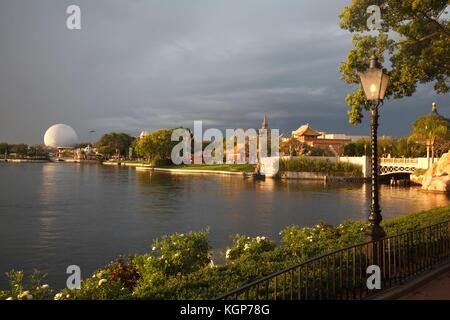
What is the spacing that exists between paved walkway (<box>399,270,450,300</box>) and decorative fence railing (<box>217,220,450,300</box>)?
35 centimetres

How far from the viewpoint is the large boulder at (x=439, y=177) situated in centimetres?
5453

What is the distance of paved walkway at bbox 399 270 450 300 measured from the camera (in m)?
7.83

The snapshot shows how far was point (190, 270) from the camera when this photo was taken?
11.2 m

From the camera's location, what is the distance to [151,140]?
400ft

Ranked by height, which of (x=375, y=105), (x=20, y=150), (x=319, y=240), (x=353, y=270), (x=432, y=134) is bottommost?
(x=319, y=240)

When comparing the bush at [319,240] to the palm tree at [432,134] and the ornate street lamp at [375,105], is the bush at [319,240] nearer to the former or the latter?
the ornate street lamp at [375,105]

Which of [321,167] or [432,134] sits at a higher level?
[432,134]

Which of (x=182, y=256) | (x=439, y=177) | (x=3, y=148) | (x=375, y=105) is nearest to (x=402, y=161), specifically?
(x=439, y=177)

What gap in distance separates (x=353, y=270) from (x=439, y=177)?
54.4 metres

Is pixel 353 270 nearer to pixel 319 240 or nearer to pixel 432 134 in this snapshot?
pixel 319 240

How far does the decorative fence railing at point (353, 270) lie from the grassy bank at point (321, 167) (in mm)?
70876

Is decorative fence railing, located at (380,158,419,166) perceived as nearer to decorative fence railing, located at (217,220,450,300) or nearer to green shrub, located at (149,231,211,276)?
decorative fence railing, located at (217,220,450,300)

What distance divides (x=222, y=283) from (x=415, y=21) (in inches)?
543
